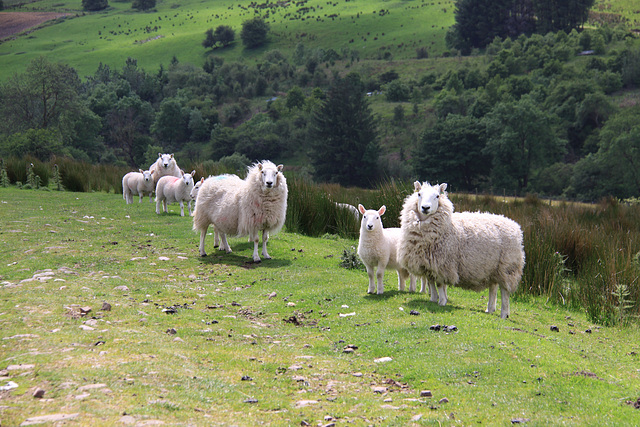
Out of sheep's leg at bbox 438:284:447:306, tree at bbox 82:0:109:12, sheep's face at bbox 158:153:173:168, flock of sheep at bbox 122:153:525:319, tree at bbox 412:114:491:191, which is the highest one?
tree at bbox 82:0:109:12

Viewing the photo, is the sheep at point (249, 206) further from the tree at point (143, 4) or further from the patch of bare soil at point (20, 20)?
the tree at point (143, 4)

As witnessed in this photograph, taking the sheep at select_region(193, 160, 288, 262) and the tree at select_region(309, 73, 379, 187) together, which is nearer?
the sheep at select_region(193, 160, 288, 262)

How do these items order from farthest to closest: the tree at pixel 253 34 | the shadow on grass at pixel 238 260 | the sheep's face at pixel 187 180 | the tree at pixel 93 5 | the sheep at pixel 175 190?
the tree at pixel 93 5
the tree at pixel 253 34
the sheep at pixel 175 190
the sheep's face at pixel 187 180
the shadow on grass at pixel 238 260

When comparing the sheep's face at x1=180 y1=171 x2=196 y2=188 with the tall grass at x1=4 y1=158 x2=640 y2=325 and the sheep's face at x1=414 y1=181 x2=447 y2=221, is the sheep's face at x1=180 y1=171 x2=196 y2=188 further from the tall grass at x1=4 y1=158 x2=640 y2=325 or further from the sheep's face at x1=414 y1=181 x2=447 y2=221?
the sheep's face at x1=414 y1=181 x2=447 y2=221

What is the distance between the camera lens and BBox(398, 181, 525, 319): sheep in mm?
8188

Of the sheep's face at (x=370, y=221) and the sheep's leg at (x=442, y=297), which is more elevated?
the sheep's face at (x=370, y=221)

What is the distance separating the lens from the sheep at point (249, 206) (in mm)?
11688

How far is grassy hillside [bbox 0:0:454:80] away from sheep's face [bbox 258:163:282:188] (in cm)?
11726

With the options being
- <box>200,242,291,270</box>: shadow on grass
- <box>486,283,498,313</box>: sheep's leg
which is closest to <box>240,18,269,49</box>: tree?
<box>200,242,291,270</box>: shadow on grass

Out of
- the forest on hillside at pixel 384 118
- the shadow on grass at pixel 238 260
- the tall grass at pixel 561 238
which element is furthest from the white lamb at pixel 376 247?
the forest on hillside at pixel 384 118

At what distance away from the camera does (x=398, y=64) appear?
12144 centimetres

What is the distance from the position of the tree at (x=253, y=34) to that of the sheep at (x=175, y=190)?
141 metres

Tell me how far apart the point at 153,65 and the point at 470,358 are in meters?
139

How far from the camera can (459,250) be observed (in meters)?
8.26
